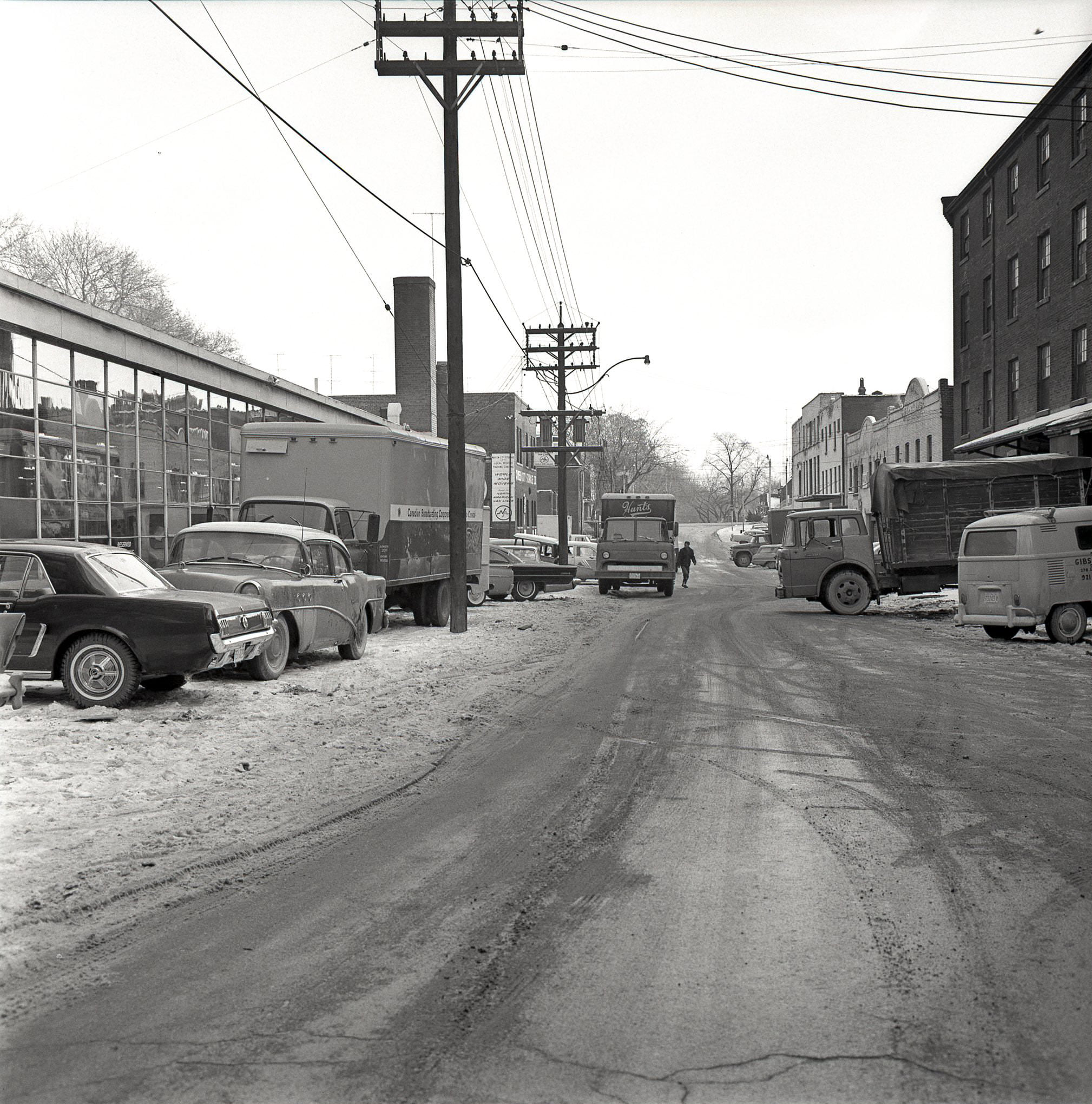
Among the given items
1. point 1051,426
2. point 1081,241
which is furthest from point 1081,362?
point 1051,426

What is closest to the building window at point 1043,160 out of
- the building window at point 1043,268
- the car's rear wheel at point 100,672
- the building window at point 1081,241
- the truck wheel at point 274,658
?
the building window at point 1043,268

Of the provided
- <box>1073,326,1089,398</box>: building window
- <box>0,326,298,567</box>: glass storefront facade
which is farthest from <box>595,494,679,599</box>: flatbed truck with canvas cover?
<box>1073,326,1089,398</box>: building window

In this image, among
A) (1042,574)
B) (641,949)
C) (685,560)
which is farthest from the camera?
(685,560)

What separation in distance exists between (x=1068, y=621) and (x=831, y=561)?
763 centimetres

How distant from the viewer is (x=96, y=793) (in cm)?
726

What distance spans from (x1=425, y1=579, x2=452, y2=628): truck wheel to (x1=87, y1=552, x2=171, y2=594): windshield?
33.5 feet

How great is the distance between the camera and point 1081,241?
106ft

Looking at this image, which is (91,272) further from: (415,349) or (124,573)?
(124,573)

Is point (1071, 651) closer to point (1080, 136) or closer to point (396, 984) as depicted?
point (396, 984)

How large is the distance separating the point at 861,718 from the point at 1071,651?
7.99 m

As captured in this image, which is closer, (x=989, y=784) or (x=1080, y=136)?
(x=989, y=784)

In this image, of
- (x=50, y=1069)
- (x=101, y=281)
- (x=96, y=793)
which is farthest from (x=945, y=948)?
(x=101, y=281)

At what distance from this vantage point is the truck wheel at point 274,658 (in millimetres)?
12383

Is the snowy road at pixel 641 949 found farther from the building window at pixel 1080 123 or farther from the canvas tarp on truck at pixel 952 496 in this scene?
the building window at pixel 1080 123
